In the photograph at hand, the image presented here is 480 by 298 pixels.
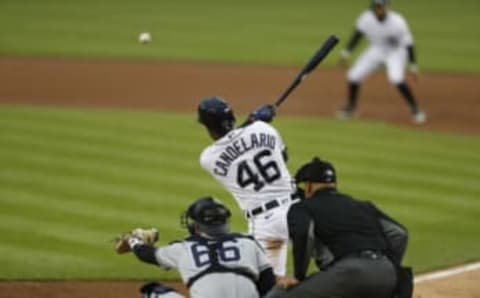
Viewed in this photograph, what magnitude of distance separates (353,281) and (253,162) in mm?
1415

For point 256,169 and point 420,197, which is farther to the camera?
point 420,197

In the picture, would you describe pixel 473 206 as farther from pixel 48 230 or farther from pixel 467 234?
pixel 48 230

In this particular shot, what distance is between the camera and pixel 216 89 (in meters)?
21.8

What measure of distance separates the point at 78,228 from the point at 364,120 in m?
7.83

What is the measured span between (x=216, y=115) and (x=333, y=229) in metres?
1.38

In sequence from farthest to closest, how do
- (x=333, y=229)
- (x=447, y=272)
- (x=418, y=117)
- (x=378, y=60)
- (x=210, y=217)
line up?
(x=378, y=60) → (x=418, y=117) → (x=447, y=272) → (x=333, y=229) → (x=210, y=217)

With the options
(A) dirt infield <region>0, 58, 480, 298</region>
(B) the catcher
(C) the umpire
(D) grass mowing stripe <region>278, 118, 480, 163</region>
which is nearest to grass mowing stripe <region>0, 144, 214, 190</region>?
(D) grass mowing stripe <region>278, 118, 480, 163</region>

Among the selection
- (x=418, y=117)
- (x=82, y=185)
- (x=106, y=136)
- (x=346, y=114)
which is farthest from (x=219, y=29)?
(x=82, y=185)

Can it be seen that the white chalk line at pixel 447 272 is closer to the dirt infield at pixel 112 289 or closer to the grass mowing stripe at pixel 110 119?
the dirt infield at pixel 112 289

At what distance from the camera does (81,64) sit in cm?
2483

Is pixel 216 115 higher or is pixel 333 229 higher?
pixel 216 115

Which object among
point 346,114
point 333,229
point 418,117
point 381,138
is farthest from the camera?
point 346,114

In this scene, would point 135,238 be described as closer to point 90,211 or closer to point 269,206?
point 269,206

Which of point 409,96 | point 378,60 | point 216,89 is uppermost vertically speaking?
point 216,89
